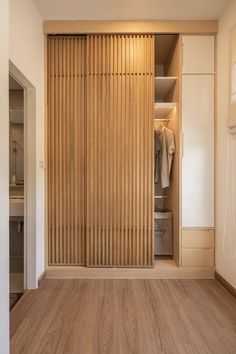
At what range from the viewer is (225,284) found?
9.41ft

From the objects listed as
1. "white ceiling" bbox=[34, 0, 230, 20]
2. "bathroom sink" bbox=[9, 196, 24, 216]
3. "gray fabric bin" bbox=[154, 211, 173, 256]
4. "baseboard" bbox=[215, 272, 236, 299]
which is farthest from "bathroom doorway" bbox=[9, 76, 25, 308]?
"baseboard" bbox=[215, 272, 236, 299]

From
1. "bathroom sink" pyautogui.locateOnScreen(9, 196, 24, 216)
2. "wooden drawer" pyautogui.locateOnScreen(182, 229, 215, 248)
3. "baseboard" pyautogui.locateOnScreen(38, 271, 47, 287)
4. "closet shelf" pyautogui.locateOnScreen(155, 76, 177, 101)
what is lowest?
"baseboard" pyautogui.locateOnScreen(38, 271, 47, 287)

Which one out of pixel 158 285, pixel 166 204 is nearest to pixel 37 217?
pixel 158 285

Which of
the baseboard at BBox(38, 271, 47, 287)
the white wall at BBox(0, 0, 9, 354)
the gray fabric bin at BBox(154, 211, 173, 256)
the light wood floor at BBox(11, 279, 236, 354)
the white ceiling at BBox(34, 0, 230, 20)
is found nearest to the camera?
the white wall at BBox(0, 0, 9, 354)

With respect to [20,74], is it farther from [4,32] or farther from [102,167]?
[102,167]

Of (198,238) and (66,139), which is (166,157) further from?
(66,139)

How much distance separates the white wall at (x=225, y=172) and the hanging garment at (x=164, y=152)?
0.57 metres

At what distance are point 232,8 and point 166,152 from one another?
1.68 m

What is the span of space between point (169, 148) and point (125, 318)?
197 centimetres

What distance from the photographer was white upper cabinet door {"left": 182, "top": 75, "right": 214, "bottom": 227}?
315cm

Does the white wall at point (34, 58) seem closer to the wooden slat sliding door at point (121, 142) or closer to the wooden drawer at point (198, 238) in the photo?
the wooden slat sliding door at point (121, 142)

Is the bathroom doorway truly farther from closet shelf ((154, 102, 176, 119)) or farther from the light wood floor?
closet shelf ((154, 102, 176, 119))

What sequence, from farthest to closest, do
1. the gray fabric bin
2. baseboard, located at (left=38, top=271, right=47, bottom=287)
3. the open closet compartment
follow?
the gray fabric bin
the open closet compartment
baseboard, located at (left=38, top=271, right=47, bottom=287)

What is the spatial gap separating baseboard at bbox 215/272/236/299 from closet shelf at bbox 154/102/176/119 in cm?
210
